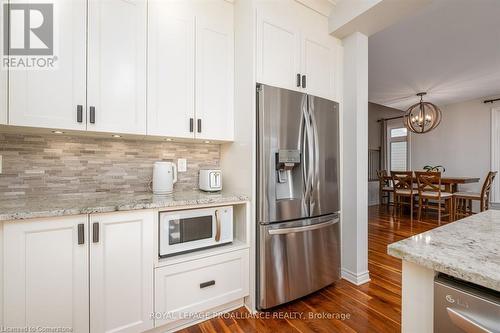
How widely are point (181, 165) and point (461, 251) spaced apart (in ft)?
6.30

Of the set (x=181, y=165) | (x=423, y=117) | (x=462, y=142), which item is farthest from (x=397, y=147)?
(x=181, y=165)

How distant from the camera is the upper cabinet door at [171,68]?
167 cm

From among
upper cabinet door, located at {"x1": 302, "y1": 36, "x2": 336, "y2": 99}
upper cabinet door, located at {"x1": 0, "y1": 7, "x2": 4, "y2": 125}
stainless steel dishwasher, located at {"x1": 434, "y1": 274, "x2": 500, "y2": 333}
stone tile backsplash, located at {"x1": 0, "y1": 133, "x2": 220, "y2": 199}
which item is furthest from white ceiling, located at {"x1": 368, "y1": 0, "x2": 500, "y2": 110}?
upper cabinet door, located at {"x1": 0, "y1": 7, "x2": 4, "y2": 125}

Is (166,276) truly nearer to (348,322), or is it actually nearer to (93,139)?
(93,139)

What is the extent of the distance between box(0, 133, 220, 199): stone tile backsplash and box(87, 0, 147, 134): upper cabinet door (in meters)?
Result: 0.35

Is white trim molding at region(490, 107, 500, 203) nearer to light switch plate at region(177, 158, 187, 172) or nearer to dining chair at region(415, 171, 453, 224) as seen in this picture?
dining chair at region(415, 171, 453, 224)

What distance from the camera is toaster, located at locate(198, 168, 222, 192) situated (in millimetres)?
1937

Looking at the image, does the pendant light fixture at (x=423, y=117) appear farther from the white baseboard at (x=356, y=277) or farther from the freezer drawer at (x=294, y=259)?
the freezer drawer at (x=294, y=259)

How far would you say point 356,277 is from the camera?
210 centimetres

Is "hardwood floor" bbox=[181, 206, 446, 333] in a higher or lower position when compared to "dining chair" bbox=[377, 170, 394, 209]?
lower

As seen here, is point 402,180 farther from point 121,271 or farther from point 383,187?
point 121,271

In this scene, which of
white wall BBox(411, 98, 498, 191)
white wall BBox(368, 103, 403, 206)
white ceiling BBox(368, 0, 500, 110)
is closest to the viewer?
white ceiling BBox(368, 0, 500, 110)

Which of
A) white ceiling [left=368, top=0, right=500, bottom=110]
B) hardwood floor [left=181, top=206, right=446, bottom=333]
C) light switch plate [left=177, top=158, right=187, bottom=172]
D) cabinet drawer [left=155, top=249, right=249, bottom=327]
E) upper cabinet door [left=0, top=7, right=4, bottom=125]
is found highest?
white ceiling [left=368, top=0, right=500, bottom=110]

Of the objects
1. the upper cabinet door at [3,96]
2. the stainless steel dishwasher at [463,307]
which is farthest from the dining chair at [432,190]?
the upper cabinet door at [3,96]
